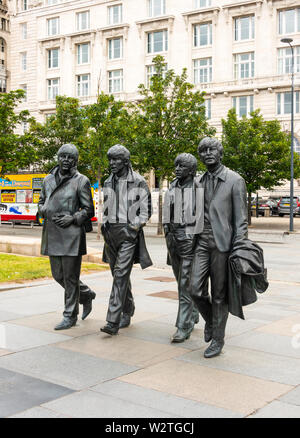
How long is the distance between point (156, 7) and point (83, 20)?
8.54m

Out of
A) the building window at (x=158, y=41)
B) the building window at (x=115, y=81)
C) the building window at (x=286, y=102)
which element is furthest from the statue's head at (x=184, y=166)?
the building window at (x=115, y=81)

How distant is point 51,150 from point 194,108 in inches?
573

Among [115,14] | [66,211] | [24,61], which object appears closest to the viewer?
[66,211]

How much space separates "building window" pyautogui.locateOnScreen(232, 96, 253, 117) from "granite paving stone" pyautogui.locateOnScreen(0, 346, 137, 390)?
44289 millimetres

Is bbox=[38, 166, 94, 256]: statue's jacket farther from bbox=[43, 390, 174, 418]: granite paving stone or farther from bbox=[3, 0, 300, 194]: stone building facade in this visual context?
bbox=[3, 0, 300, 194]: stone building facade

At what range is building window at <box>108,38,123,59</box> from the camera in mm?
53375

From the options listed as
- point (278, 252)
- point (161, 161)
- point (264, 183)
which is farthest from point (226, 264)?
point (264, 183)

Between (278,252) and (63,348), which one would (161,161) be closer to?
(278,252)

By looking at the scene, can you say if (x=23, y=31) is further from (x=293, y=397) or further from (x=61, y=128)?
(x=293, y=397)

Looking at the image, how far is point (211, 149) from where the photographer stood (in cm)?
511

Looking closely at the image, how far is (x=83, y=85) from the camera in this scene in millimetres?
55781

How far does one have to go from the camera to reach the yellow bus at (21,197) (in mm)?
33094

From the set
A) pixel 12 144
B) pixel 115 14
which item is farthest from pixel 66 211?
pixel 115 14

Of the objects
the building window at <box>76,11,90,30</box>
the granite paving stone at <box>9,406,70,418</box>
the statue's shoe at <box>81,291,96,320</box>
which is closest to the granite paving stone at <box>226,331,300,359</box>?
the statue's shoe at <box>81,291,96,320</box>
